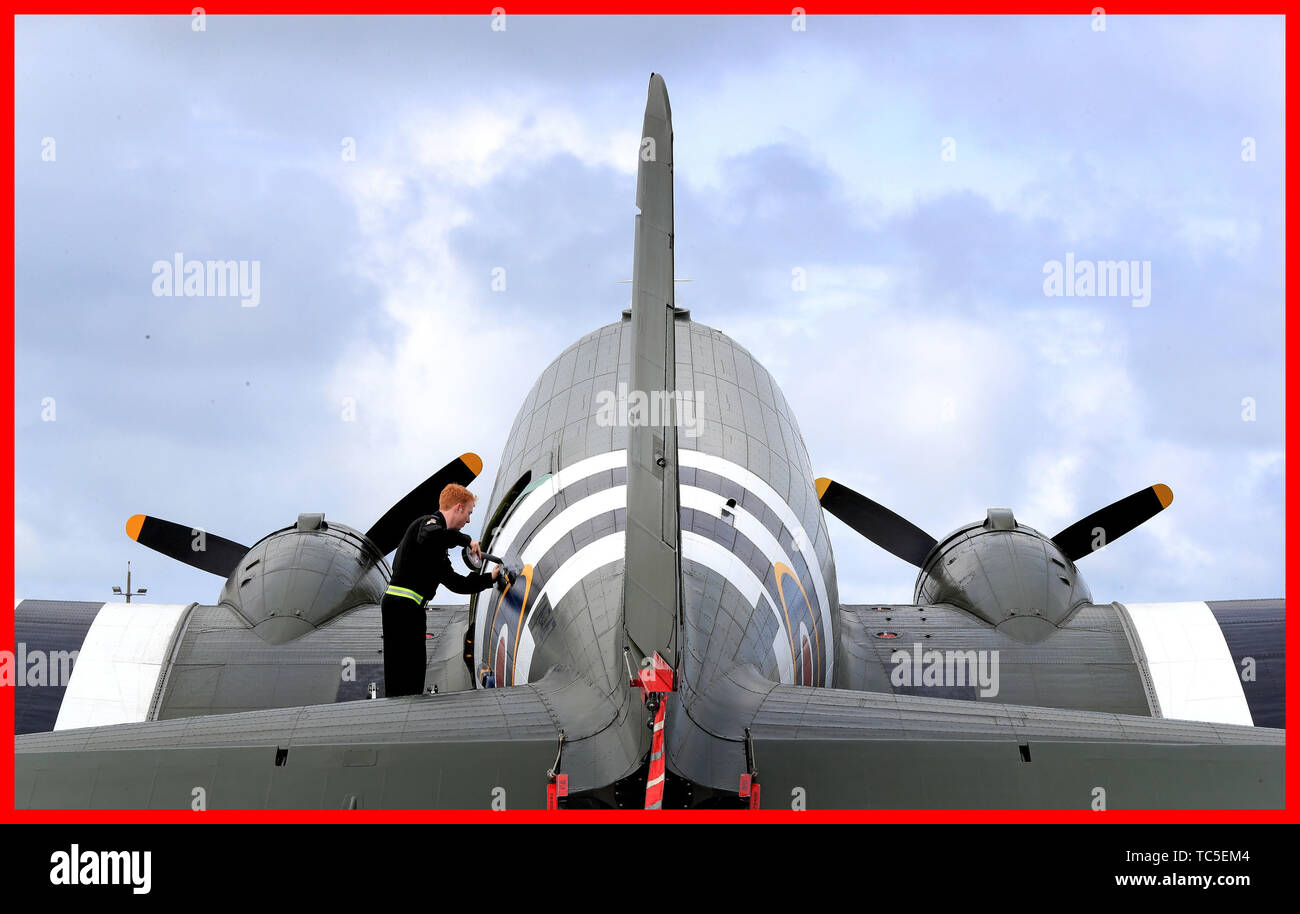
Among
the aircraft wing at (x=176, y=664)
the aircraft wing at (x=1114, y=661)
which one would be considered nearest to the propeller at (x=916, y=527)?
the aircraft wing at (x=1114, y=661)

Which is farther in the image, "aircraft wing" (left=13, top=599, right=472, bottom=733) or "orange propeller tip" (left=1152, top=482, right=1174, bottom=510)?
"orange propeller tip" (left=1152, top=482, right=1174, bottom=510)

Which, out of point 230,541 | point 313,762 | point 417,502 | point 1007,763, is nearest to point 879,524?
point 417,502

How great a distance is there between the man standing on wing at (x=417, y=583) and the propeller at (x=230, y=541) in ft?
24.5

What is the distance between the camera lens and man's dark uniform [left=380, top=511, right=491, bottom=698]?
8.80 metres

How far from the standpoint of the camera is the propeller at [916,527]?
16172 millimetres

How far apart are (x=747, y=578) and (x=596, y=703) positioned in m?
2.80

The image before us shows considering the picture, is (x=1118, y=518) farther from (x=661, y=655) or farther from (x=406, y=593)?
(x=661, y=655)

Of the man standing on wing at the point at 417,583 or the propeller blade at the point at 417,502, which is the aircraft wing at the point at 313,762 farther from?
the propeller blade at the point at 417,502

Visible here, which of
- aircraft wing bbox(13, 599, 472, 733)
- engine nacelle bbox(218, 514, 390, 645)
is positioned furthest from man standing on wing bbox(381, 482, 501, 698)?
engine nacelle bbox(218, 514, 390, 645)

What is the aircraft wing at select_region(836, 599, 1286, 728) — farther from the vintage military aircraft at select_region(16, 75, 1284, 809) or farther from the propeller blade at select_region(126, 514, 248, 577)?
the propeller blade at select_region(126, 514, 248, 577)

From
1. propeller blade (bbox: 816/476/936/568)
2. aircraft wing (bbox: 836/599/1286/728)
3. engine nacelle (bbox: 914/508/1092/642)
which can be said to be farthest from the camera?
propeller blade (bbox: 816/476/936/568)

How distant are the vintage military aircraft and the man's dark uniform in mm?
833
